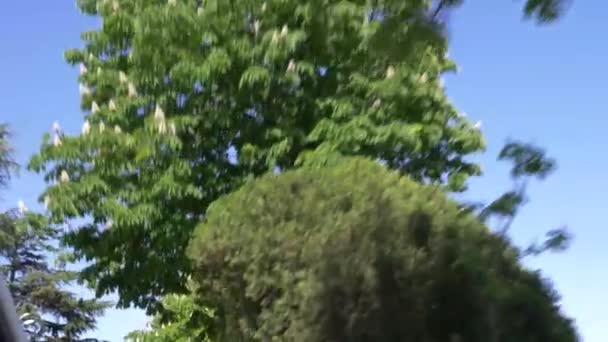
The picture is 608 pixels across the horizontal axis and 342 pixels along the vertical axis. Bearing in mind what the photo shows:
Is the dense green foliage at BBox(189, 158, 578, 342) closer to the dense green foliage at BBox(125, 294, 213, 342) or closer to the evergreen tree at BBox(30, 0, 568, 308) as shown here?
the evergreen tree at BBox(30, 0, 568, 308)

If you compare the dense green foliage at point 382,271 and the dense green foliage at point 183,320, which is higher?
the dense green foliage at point 183,320

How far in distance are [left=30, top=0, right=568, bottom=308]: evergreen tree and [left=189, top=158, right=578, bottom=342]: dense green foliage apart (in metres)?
2.28

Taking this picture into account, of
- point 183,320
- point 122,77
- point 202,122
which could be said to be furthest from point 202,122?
point 183,320

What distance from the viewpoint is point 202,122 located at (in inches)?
677

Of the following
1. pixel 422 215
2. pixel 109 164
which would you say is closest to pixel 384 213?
pixel 422 215

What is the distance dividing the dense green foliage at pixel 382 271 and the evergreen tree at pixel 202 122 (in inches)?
89.9

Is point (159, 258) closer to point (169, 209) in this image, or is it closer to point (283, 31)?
point (169, 209)

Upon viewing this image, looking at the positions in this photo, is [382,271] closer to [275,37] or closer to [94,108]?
[275,37]

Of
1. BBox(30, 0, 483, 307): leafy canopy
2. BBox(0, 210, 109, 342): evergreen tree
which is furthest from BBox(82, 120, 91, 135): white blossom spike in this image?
BBox(0, 210, 109, 342): evergreen tree

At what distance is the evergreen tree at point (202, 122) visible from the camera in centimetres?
1650

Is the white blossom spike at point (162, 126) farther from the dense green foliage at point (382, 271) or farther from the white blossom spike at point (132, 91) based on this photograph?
the dense green foliage at point (382, 271)

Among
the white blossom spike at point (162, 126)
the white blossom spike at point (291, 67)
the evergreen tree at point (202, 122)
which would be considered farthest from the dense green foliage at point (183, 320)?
the white blossom spike at point (291, 67)

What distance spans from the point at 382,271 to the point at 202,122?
5229 mm

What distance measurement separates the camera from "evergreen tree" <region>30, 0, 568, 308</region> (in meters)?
16.5
